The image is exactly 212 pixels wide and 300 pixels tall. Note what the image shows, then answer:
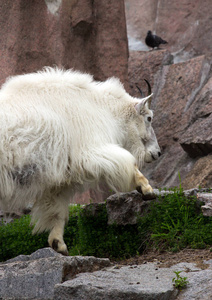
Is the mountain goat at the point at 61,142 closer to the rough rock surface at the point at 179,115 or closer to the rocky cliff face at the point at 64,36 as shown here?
the rocky cliff face at the point at 64,36

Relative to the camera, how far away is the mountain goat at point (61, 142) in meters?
5.10

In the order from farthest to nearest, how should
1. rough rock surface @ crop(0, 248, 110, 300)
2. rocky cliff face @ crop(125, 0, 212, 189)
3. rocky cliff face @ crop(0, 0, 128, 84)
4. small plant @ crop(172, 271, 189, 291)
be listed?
rocky cliff face @ crop(125, 0, 212, 189), rocky cliff face @ crop(0, 0, 128, 84), rough rock surface @ crop(0, 248, 110, 300), small plant @ crop(172, 271, 189, 291)

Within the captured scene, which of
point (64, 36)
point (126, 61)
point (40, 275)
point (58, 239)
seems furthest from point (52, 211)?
point (126, 61)

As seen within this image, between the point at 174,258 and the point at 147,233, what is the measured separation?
0.74m

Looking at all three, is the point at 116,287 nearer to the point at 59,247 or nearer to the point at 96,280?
the point at 96,280

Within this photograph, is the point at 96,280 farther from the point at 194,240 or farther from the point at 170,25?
the point at 170,25

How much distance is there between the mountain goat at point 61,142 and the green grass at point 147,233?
274 mm

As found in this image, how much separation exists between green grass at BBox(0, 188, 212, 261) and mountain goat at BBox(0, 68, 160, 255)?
274 mm

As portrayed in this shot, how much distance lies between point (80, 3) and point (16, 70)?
165cm

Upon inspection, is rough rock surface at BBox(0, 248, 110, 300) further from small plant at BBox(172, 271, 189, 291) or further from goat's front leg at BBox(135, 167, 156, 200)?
goat's front leg at BBox(135, 167, 156, 200)

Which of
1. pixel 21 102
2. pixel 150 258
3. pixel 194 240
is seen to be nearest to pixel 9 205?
pixel 21 102

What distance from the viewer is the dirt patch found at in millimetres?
4422

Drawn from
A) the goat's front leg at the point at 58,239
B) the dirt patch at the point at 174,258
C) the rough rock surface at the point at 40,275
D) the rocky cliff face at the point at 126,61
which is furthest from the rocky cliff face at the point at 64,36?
the rough rock surface at the point at 40,275

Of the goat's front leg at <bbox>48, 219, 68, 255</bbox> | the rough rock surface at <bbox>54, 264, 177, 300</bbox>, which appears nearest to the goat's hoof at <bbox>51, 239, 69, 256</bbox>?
the goat's front leg at <bbox>48, 219, 68, 255</bbox>
